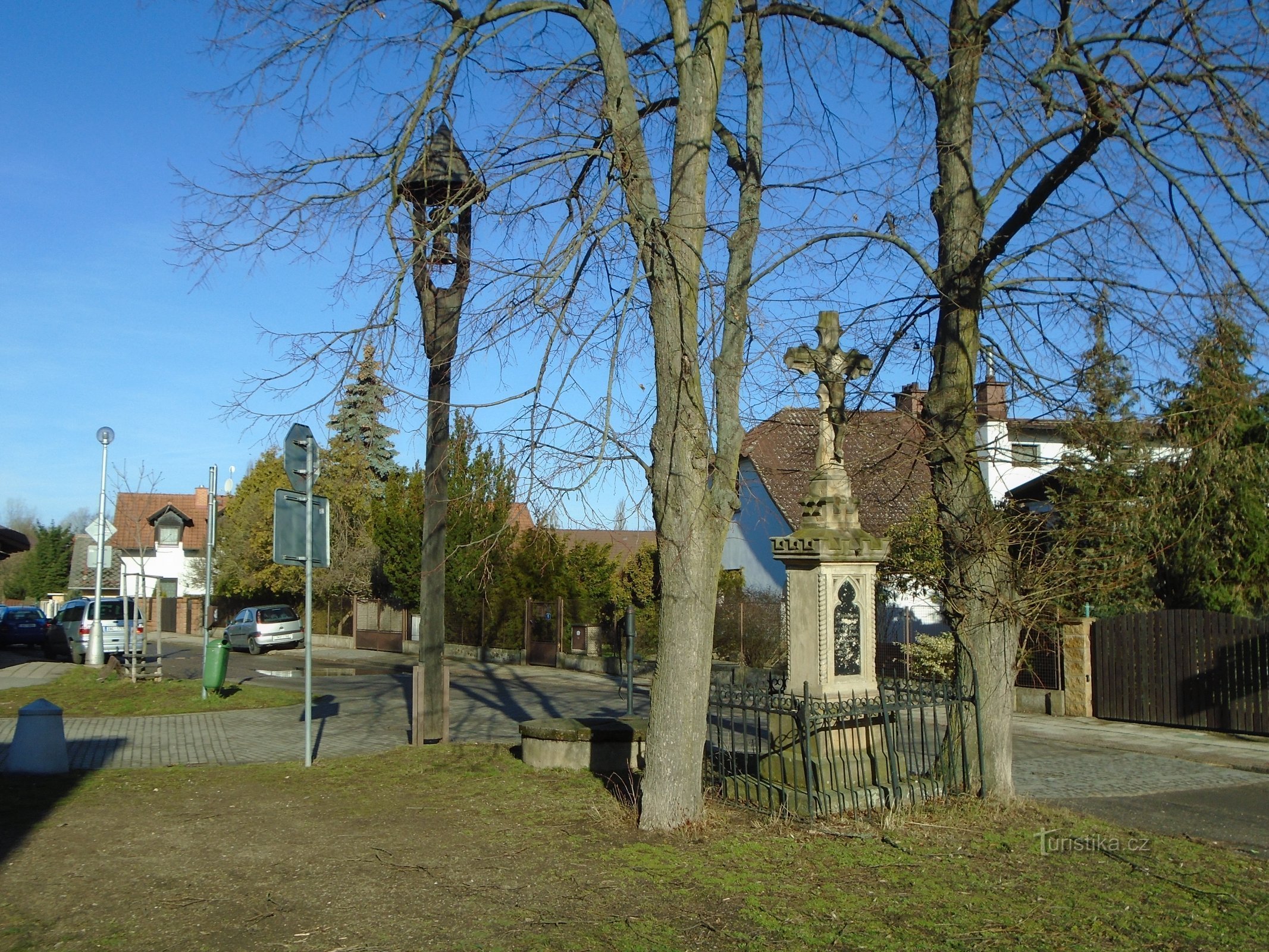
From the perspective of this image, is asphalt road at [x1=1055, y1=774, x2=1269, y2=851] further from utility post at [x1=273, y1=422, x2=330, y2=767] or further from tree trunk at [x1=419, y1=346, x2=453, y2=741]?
utility post at [x1=273, y1=422, x2=330, y2=767]

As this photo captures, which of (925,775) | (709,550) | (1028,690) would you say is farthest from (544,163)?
(1028,690)

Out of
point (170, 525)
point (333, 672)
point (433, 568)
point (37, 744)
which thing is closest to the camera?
point (37, 744)

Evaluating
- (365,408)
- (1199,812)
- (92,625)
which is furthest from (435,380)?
(92,625)

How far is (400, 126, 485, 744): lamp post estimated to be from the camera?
8.73 m

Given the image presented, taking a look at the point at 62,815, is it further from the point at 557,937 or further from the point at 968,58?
the point at 968,58

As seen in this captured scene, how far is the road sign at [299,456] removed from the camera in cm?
1070

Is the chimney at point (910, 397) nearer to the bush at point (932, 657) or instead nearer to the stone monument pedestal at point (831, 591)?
the stone monument pedestal at point (831, 591)

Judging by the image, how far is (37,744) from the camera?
970cm

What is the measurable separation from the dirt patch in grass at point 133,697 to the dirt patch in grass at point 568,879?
8.13 m

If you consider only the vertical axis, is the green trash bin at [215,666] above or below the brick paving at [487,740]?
above

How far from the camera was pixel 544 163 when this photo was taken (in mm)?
7227

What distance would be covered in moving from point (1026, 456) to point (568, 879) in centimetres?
567

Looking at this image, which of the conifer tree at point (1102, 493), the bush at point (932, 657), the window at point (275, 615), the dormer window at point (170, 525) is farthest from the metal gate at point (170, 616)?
the conifer tree at point (1102, 493)

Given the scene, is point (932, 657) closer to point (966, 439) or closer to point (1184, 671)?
point (1184, 671)
